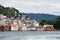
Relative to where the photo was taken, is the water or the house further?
the house

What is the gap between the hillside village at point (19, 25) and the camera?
85.0 meters

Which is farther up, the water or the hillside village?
the water

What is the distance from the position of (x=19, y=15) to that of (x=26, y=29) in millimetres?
15821

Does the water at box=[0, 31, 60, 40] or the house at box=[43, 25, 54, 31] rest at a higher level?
the water at box=[0, 31, 60, 40]

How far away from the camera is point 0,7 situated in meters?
91.0

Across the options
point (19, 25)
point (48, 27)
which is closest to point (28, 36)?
point (48, 27)

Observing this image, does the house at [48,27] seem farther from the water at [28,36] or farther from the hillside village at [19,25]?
the water at [28,36]

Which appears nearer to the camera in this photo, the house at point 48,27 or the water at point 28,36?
the water at point 28,36

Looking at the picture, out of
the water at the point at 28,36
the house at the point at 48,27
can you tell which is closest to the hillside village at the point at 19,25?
the house at the point at 48,27

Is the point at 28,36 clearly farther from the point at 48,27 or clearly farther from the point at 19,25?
the point at 19,25

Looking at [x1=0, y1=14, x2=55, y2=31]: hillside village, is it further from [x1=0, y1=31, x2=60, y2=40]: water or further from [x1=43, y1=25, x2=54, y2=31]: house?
[x1=0, y1=31, x2=60, y2=40]: water

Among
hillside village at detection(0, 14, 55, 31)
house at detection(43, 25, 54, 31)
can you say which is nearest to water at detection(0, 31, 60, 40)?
hillside village at detection(0, 14, 55, 31)

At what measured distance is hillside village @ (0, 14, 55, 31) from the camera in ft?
279

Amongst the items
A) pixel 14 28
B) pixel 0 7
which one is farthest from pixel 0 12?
pixel 14 28
